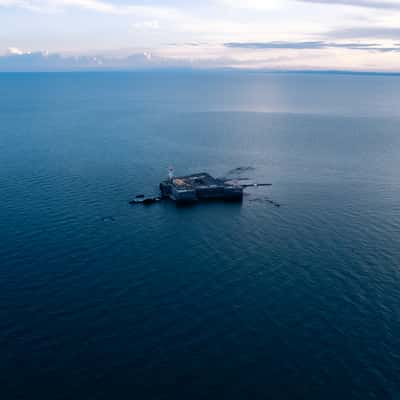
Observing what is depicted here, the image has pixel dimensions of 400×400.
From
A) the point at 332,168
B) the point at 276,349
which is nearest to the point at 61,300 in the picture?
the point at 276,349

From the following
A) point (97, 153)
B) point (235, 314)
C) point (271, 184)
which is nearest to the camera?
point (235, 314)

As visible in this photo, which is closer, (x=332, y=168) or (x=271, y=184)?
(x=271, y=184)

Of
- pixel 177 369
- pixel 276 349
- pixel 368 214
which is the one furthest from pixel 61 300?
pixel 368 214

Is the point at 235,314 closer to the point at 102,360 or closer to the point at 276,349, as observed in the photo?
the point at 276,349

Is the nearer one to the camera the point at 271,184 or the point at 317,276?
the point at 317,276

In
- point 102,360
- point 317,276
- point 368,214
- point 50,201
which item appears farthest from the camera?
point 50,201

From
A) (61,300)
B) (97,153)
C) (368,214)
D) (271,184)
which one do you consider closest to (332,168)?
(271,184)

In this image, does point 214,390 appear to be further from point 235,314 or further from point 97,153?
point 97,153

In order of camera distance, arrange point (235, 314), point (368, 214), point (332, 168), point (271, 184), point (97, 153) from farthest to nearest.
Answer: point (97, 153) → point (332, 168) → point (271, 184) → point (368, 214) → point (235, 314)

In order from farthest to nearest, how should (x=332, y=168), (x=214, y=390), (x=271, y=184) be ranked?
(x=332, y=168) → (x=271, y=184) → (x=214, y=390)
